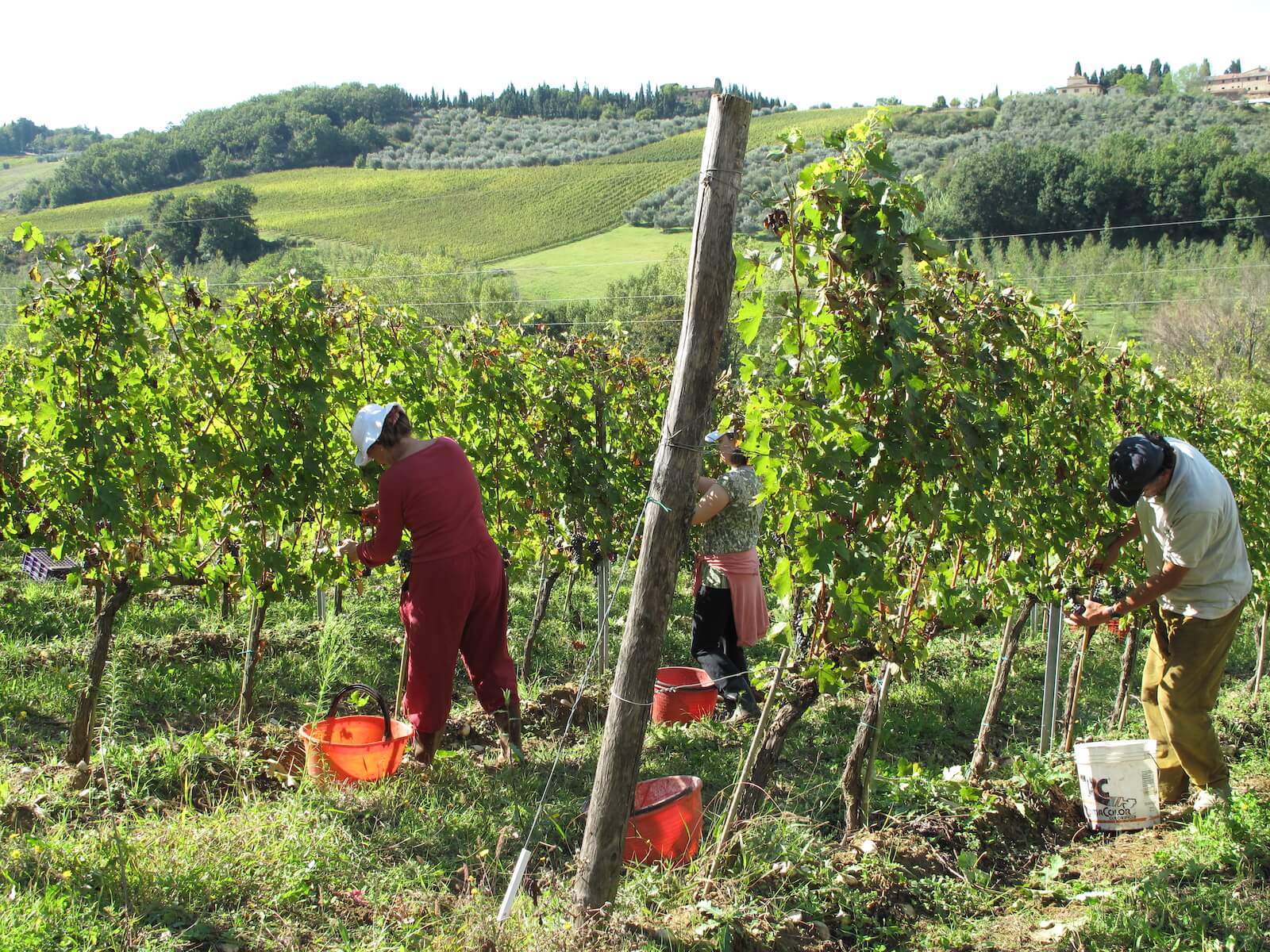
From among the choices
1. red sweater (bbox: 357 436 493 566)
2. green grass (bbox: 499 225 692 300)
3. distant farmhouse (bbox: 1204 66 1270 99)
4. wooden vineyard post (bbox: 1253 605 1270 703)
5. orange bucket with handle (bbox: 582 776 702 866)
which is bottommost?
wooden vineyard post (bbox: 1253 605 1270 703)

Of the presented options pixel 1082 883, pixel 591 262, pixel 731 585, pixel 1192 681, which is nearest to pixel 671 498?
pixel 1082 883

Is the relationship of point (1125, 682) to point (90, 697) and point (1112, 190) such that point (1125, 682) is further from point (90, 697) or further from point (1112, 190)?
point (1112, 190)

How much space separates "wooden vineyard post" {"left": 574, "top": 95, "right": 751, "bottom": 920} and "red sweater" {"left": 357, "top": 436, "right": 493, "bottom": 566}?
1.42 meters

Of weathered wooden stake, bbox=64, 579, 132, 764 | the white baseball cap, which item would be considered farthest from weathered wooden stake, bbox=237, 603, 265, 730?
the white baseball cap

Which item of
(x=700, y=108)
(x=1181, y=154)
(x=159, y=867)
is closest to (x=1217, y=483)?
(x=159, y=867)

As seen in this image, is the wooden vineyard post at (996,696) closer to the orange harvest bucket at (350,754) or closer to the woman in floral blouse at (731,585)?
the woman in floral blouse at (731,585)

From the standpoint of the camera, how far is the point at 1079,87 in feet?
332

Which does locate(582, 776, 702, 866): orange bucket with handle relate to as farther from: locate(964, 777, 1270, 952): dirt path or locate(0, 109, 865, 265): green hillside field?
locate(0, 109, 865, 265): green hillside field

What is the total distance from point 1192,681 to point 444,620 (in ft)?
10.1

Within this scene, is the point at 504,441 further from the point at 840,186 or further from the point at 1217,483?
the point at 1217,483

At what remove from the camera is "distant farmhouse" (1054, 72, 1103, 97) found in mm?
87000

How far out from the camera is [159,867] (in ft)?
10.3

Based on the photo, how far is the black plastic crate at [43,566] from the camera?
8070mm

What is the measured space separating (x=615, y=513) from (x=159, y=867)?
13.2 feet
